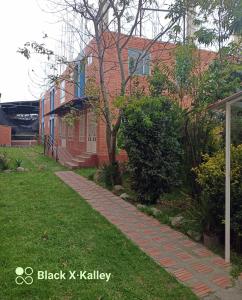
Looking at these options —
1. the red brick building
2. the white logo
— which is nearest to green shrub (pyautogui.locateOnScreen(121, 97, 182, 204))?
the red brick building

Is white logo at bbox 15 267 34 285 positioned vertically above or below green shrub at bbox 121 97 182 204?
below

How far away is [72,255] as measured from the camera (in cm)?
443

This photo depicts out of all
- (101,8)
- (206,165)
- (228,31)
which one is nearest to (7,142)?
(101,8)

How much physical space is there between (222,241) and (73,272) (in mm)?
2480

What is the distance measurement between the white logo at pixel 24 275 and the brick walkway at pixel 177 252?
5.34 ft

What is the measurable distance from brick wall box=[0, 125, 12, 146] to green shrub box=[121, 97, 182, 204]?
28.0 m

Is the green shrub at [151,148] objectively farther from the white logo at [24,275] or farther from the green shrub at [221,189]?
the white logo at [24,275]

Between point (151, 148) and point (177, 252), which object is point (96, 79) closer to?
point (151, 148)

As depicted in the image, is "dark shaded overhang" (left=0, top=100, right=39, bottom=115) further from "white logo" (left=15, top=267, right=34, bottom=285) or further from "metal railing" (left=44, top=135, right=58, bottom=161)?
"white logo" (left=15, top=267, right=34, bottom=285)

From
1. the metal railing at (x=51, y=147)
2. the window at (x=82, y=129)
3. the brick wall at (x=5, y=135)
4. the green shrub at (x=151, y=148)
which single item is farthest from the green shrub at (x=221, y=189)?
the brick wall at (x=5, y=135)

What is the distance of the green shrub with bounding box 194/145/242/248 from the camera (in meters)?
4.93

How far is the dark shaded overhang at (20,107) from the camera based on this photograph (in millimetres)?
37781

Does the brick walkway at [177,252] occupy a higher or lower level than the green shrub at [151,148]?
lower

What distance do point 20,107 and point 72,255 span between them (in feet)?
122
